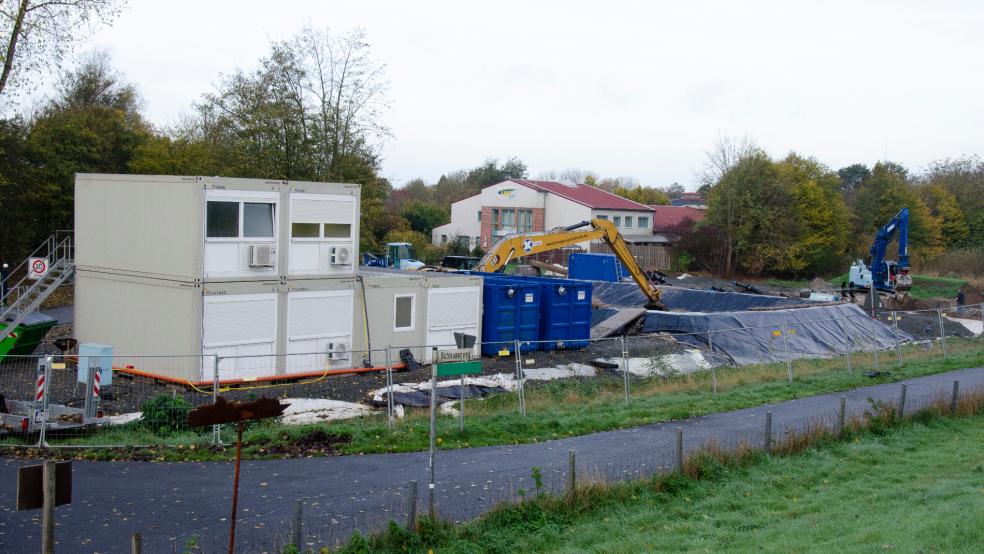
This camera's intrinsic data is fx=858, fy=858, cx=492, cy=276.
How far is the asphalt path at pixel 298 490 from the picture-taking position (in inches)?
402

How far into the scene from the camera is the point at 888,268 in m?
49.2

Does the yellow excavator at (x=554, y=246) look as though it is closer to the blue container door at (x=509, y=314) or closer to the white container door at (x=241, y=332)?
the blue container door at (x=509, y=314)

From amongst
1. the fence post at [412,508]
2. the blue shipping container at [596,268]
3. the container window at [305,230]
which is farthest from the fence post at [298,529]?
the blue shipping container at [596,268]

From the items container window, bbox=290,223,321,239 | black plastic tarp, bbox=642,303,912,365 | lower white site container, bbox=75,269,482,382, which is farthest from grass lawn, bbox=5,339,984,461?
container window, bbox=290,223,321,239

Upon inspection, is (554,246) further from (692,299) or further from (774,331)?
(774,331)

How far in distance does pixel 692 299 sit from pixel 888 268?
48.7 feet

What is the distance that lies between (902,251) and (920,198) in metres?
37.3

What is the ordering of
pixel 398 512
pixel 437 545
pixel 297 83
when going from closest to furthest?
pixel 437 545 < pixel 398 512 < pixel 297 83

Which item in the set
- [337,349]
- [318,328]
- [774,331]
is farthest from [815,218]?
[318,328]

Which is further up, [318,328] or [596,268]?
[596,268]

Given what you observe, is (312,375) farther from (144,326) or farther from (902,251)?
(902,251)

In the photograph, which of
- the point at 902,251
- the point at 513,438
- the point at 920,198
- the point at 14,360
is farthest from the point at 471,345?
the point at 920,198

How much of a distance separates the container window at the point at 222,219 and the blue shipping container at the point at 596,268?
28674mm

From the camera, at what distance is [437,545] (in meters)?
9.80
